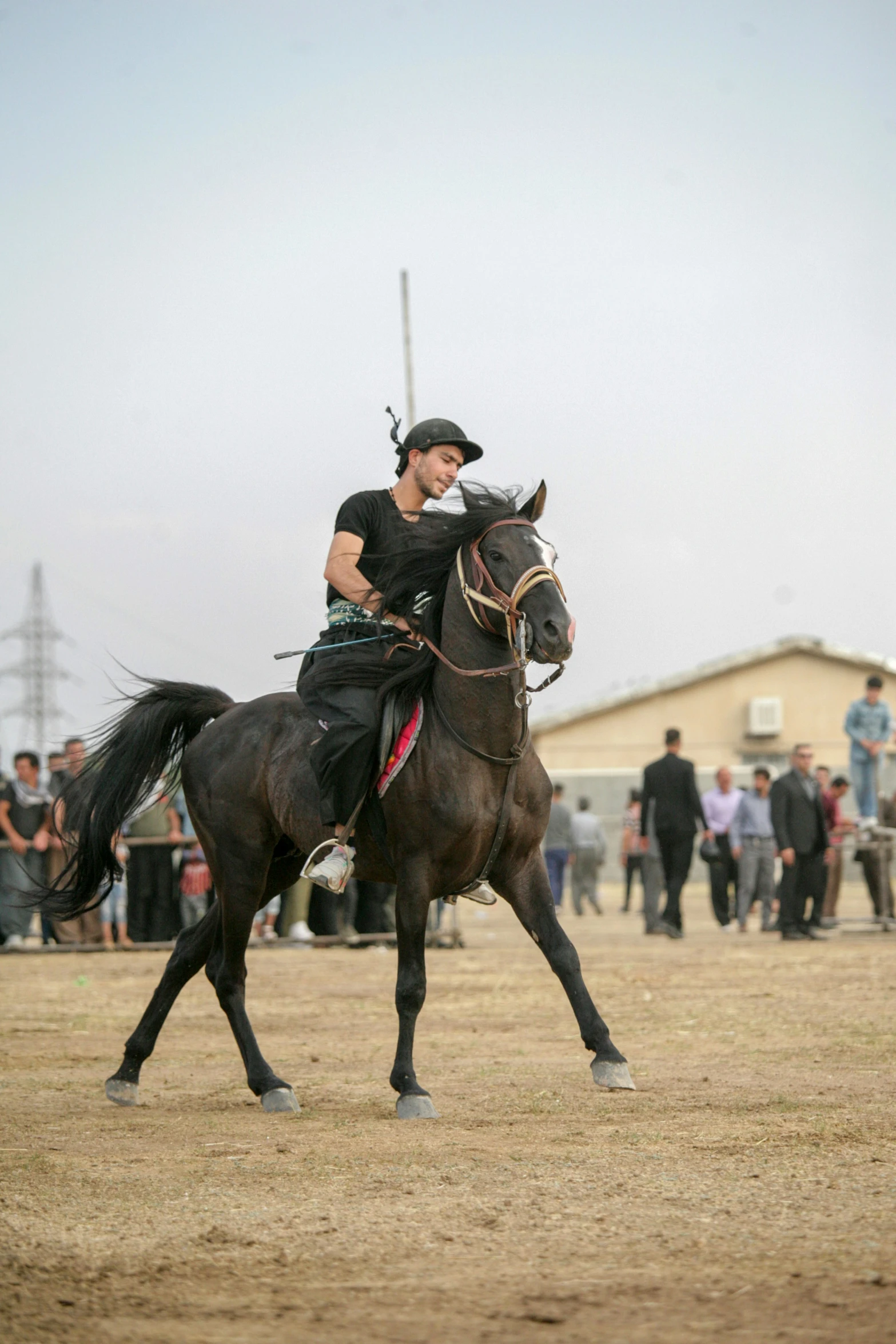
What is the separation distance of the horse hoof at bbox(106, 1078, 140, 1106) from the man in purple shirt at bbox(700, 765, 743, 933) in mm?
14979

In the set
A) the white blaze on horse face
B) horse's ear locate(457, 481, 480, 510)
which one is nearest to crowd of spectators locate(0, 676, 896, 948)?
horse's ear locate(457, 481, 480, 510)

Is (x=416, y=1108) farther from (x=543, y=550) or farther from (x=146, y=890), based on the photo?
(x=146, y=890)

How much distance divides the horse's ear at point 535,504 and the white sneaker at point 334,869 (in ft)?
5.94

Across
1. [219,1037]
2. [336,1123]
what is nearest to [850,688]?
[219,1037]

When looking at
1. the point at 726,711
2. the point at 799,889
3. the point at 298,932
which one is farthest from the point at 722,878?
the point at 726,711

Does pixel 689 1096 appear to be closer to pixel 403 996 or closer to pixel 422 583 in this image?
pixel 403 996

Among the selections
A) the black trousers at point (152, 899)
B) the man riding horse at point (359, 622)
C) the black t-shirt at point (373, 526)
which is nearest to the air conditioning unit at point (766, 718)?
the black trousers at point (152, 899)

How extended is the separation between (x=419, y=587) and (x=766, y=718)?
1572 inches

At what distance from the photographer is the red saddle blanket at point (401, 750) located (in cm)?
695

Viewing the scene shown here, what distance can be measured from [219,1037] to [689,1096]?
170 inches

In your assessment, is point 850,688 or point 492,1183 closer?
point 492,1183

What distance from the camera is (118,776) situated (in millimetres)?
8578

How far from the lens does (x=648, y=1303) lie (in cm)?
359

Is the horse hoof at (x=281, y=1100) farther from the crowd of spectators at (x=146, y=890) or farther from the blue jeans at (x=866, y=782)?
the blue jeans at (x=866, y=782)
